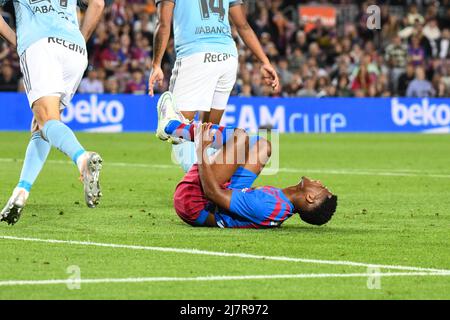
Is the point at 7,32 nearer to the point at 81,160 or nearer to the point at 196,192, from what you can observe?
the point at 81,160

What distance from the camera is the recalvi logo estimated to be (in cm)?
2850

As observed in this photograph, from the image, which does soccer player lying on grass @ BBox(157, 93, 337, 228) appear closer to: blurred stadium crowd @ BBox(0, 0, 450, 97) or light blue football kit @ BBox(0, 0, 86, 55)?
light blue football kit @ BBox(0, 0, 86, 55)

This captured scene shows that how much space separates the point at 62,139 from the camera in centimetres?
859

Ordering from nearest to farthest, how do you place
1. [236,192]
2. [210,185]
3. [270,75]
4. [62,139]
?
[62,139] < [210,185] < [236,192] < [270,75]

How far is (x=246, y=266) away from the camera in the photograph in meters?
7.22

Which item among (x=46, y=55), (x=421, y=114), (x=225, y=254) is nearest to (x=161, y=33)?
(x=46, y=55)

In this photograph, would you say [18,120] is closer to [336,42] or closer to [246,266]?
[336,42]

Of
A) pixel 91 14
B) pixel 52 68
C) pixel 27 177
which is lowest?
pixel 27 177

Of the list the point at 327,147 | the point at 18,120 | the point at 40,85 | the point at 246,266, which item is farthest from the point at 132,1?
the point at 246,266

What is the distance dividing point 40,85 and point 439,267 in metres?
3.47
